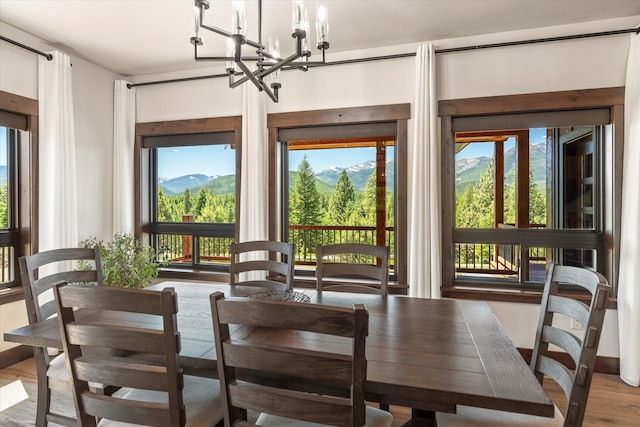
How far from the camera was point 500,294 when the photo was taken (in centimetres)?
322

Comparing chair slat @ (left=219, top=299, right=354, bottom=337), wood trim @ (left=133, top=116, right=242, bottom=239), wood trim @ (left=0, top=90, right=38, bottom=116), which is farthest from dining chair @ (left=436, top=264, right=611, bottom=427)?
wood trim @ (left=0, top=90, right=38, bottom=116)

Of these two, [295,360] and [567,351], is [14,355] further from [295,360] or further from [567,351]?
[567,351]

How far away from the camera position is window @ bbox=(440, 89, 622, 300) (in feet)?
10.1

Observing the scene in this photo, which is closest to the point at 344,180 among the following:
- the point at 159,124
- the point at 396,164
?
the point at 396,164

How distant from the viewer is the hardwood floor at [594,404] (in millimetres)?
2324

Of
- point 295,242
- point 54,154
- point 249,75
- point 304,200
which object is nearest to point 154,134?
point 54,154

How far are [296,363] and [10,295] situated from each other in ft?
10.5

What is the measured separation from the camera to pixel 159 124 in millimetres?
4105

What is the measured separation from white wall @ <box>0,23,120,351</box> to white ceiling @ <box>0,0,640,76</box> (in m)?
0.23

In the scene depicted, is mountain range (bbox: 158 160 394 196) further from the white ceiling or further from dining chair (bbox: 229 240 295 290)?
dining chair (bbox: 229 240 295 290)

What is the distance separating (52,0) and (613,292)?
482cm

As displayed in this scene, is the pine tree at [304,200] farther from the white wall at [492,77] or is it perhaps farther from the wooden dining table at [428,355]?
the wooden dining table at [428,355]

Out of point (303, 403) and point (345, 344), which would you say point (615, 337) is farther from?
point (303, 403)

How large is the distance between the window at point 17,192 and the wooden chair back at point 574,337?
387cm
